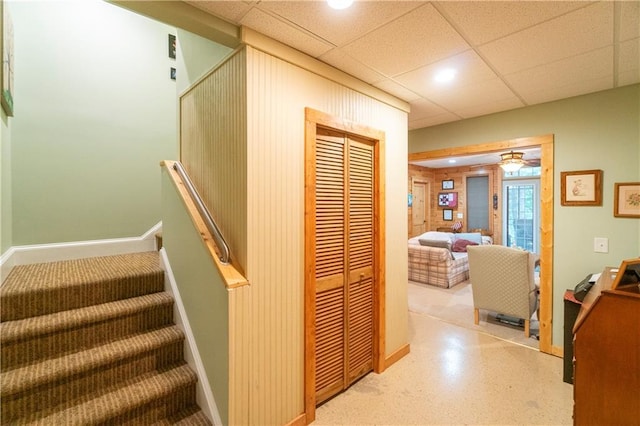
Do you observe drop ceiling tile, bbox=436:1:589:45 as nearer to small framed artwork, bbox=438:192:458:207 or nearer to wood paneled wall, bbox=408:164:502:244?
wood paneled wall, bbox=408:164:502:244

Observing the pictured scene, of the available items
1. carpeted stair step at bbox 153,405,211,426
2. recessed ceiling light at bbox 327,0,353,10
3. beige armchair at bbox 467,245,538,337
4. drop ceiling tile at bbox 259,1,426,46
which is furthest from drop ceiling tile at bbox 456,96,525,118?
carpeted stair step at bbox 153,405,211,426

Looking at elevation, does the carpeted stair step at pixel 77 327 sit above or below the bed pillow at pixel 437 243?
below

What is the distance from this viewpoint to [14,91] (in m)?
2.56

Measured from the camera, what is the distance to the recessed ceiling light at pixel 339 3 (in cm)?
145

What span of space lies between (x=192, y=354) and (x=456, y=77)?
9.43 feet

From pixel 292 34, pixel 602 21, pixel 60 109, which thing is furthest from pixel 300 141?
pixel 60 109

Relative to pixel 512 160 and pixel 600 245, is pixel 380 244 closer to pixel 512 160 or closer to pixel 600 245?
pixel 600 245

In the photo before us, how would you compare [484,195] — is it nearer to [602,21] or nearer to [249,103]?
[602,21]

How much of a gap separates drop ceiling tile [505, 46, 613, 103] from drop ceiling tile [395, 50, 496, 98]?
27 cm

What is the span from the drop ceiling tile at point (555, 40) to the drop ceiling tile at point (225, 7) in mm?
1499

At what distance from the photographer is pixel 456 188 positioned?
863cm

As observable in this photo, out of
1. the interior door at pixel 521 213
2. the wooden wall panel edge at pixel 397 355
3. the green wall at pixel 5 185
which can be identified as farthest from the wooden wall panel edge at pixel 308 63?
the interior door at pixel 521 213

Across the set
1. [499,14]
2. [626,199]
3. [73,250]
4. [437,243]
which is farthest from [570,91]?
[73,250]

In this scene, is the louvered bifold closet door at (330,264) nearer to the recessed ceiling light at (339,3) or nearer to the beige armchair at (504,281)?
the recessed ceiling light at (339,3)
